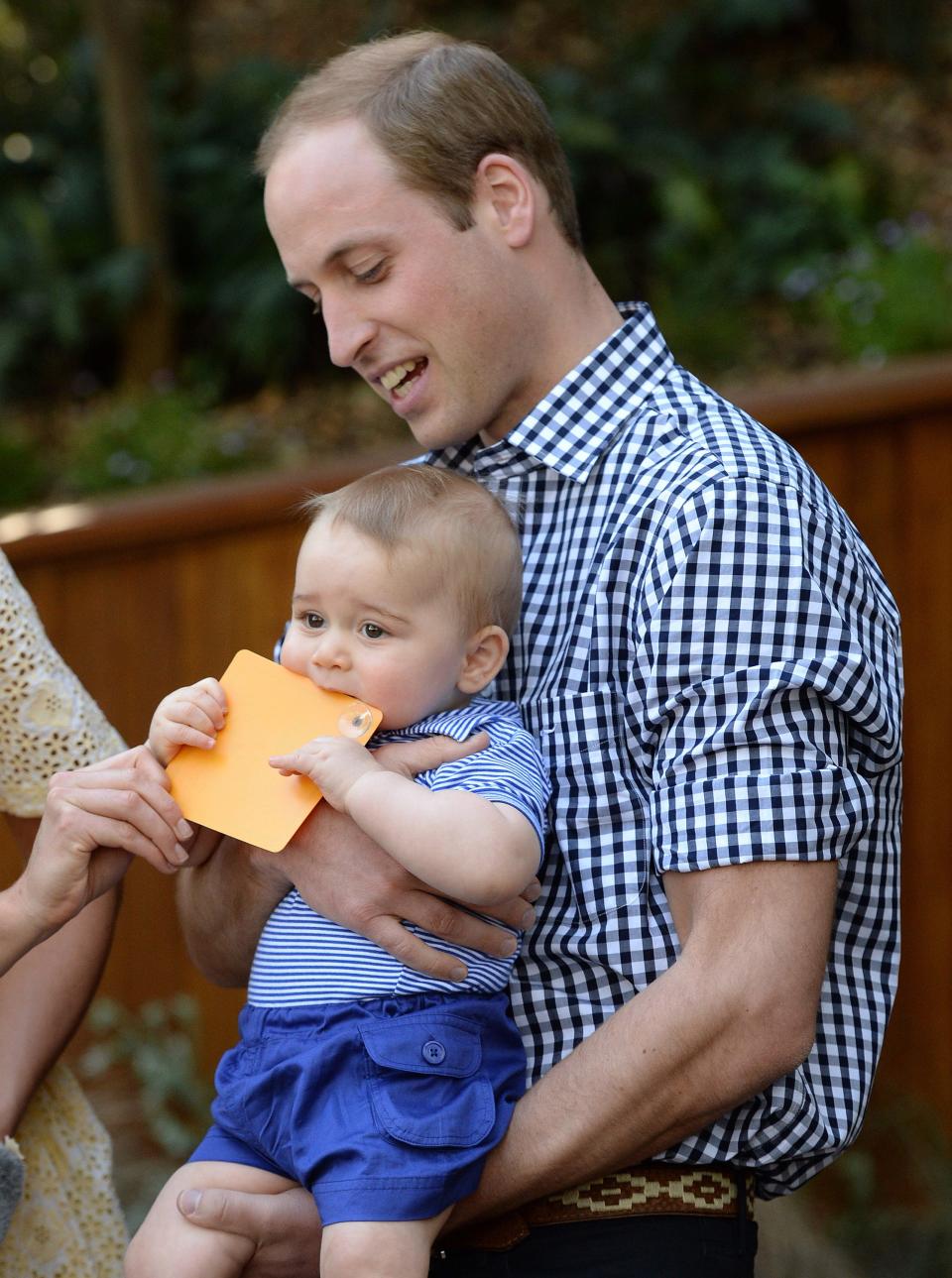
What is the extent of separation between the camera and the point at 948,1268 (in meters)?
3.68

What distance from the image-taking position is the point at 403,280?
192 centimetres

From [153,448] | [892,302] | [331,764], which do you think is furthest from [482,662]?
[153,448]

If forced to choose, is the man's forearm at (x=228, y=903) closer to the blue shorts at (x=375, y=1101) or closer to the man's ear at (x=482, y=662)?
the blue shorts at (x=375, y=1101)

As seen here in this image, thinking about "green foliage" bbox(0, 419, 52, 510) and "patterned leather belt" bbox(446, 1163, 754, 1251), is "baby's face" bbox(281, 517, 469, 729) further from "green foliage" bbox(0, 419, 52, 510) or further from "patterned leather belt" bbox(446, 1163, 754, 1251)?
"green foliage" bbox(0, 419, 52, 510)

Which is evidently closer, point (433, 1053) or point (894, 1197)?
point (433, 1053)

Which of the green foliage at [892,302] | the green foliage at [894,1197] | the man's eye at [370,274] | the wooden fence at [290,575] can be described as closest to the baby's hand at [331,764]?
the man's eye at [370,274]

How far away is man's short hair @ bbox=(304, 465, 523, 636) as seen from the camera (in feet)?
5.69

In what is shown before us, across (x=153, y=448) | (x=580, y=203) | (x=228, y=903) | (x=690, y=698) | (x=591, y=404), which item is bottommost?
(x=228, y=903)

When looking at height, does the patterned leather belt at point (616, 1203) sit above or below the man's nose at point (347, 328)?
below

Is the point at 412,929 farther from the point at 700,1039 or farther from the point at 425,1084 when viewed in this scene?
the point at 700,1039

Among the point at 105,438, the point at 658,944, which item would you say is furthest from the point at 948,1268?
the point at 105,438

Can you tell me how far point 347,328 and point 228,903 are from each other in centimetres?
73

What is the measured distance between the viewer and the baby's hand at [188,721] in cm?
171

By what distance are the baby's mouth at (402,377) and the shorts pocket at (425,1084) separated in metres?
0.81
